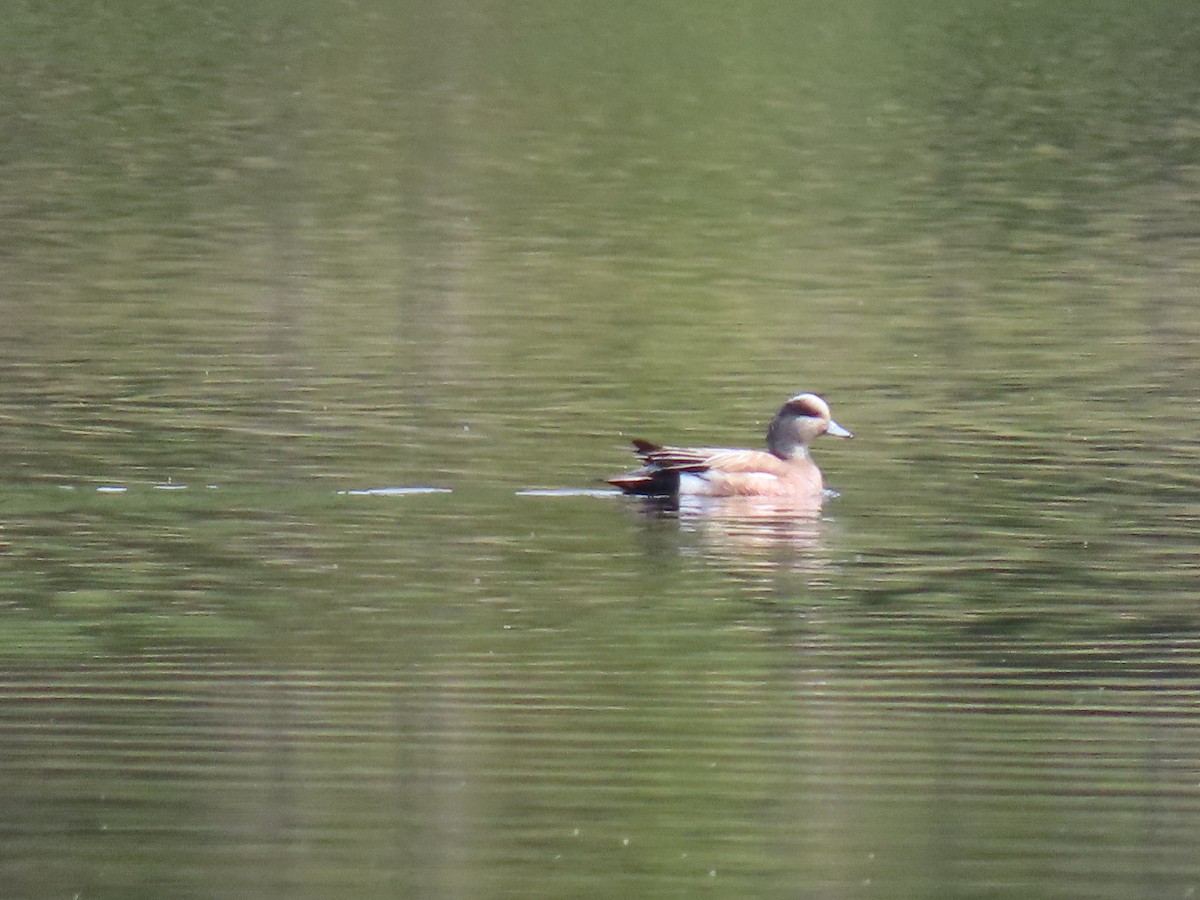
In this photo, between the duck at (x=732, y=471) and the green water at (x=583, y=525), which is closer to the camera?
the green water at (x=583, y=525)

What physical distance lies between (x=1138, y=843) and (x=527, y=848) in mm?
1690

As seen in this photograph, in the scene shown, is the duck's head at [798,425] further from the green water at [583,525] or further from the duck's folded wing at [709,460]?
the green water at [583,525]

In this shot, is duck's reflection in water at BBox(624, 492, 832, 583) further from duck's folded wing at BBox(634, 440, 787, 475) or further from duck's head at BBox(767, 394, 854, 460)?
duck's head at BBox(767, 394, 854, 460)

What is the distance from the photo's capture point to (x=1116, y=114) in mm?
40906

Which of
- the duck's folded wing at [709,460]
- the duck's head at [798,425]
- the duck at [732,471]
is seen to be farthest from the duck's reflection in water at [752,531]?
the duck's head at [798,425]

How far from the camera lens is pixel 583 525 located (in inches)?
544

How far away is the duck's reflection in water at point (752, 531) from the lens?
1299 cm

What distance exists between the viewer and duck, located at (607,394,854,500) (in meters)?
14.7

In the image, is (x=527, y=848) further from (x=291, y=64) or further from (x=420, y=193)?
(x=291, y=64)

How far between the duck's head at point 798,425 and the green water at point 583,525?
1.55 ft

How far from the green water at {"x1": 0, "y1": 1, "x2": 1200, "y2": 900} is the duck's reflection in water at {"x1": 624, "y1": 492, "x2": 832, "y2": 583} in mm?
71

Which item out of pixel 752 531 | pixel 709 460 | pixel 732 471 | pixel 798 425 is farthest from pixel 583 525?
pixel 798 425

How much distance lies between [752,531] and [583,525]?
0.94 metres

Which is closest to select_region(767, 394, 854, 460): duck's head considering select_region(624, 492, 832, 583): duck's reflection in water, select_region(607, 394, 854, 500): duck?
select_region(607, 394, 854, 500): duck
